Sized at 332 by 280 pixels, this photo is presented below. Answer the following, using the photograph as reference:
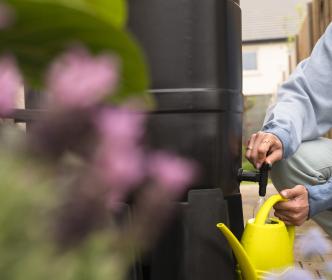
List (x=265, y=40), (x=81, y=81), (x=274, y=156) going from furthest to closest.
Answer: (x=265, y=40)
(x=274, y=156)
(x=81, y=81)

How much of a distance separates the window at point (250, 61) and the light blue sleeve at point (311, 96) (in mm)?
11493

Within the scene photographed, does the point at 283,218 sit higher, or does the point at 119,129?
the point at 119,129

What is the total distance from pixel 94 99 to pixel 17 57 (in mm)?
129

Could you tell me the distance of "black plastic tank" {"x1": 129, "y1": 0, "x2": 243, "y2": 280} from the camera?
1.57 metres

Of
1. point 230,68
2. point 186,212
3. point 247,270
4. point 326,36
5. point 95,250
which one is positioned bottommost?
point 247,270

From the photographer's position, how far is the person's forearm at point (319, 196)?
70.0 inches

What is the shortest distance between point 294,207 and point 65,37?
62.1 inches

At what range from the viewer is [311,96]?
2113 mm

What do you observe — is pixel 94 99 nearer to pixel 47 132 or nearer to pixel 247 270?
pixel 47 132

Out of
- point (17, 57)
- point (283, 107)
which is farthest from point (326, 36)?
point (17, 57)

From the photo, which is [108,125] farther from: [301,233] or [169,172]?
[301,233]

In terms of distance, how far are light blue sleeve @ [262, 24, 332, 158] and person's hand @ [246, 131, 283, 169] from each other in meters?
0.23

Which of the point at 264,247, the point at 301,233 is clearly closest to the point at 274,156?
the point at 264,247

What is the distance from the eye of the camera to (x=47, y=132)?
0.16 metres
